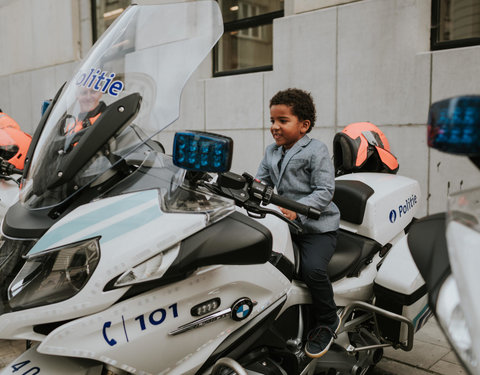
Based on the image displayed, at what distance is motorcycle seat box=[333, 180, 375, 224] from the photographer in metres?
2.68

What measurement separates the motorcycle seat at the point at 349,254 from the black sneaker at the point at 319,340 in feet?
0.91

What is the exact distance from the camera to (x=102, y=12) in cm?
881

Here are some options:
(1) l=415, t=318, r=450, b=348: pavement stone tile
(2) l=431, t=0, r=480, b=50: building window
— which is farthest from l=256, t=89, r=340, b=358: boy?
(2) l=431, t=0, r=480, b=50: building window

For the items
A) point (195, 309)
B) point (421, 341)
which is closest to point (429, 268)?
point (195, 309)

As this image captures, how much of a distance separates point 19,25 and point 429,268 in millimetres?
10800

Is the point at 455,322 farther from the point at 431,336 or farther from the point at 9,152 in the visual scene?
the point at 9,152

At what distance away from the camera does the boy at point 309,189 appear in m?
2.23

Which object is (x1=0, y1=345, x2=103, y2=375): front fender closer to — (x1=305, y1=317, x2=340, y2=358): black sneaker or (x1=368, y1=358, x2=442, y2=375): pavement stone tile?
(x1=305, y1=317, x2=340, y2=358): black sneaker

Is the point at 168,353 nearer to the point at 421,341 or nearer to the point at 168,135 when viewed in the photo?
the point at 421,341

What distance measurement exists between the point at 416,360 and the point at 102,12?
27.0ft

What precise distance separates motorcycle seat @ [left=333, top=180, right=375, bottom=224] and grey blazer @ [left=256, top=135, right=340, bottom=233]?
0.17 m

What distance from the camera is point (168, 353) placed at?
164 cm

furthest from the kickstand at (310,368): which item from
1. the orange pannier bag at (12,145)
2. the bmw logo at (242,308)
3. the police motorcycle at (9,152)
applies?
the orange pannier bag at (12,145)

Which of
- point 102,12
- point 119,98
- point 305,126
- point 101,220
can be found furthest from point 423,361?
point 102,12
